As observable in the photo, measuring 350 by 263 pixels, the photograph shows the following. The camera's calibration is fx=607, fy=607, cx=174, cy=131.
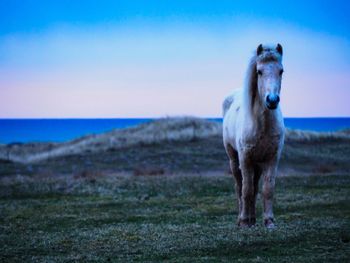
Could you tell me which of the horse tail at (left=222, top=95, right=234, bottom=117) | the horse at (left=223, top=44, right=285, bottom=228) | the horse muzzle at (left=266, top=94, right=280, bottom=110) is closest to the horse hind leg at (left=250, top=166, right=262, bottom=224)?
the horse at (left=223, top=44, right=285, bottom=228)

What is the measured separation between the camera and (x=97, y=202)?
70.2 feet

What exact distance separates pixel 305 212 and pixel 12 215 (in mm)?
8578

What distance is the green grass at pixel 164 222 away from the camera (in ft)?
35.8

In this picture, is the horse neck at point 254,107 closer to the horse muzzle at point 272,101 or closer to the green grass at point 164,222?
the horse muzzle at point 272,101

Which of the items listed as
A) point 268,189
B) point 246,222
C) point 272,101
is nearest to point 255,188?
point 246,222

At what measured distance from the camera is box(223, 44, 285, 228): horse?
12227 mm

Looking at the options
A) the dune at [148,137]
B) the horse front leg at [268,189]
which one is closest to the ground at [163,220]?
the horse front leg at [268,189]

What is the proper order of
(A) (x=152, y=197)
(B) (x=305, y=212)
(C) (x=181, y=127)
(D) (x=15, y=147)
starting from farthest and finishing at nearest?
(D) (x=15, y=147)
(C) (x=181, y=127)
(A) (x=152, y=197)
(B) (x=305, y=212)

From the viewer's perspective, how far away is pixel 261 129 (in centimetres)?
1278

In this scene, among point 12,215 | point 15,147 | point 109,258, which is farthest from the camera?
point 15,147

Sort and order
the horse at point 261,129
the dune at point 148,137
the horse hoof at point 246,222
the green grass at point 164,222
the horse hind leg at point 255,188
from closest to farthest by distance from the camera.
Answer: the green grass at point 164,222
the horse at point 261,129
the horse hoof at point 246,222
the horse hind leg at point 255,188
the dune at point 148,137

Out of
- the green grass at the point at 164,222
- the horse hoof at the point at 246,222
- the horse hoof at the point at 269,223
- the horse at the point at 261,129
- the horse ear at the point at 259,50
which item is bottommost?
the green grass at the point at 164,222

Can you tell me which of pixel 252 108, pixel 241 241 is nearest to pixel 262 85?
pixel 252 108

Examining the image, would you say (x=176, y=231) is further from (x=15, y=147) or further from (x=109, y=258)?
(x=15, y=147)
